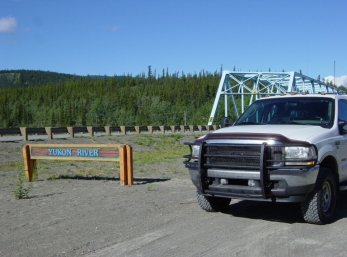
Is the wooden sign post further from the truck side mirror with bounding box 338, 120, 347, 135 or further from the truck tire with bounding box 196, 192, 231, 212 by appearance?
the truck side mirror with bounding box 338, 120, 347, 135

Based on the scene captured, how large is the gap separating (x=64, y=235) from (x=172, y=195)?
3.52m

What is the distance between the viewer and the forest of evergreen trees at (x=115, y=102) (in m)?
112

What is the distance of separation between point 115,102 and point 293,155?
12983cm

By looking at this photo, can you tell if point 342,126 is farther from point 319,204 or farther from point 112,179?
point 112,179

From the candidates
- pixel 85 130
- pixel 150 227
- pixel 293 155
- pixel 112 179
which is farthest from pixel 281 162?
pixel 85 130

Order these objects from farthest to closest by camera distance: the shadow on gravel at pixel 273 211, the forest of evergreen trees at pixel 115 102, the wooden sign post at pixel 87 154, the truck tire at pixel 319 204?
the forest of evergreen trees at pixel 115 102
the wooden sign post at pixel 87 154
the shadow on gravel at pixel 273 211
the truck tire at pixel 319 204

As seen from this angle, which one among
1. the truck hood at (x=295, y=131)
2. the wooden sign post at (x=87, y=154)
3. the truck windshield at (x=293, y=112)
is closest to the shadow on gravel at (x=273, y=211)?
the truck hood at (x=295, y=131)

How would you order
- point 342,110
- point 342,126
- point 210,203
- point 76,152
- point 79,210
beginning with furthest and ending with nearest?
point 76,152 → point 79,210 → point 342,110 → point 210,203 → point 342,126

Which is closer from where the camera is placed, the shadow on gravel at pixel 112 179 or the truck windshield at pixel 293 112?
the truck windshield at pixel 293 112

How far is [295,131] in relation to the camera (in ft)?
22.9

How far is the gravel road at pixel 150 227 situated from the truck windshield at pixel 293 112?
157cm

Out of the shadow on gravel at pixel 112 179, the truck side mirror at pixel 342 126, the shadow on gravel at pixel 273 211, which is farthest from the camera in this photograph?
the shadow on gravel at pixel 112 179

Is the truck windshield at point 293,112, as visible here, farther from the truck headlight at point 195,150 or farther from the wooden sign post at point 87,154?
the wooden sign post at point 87,154

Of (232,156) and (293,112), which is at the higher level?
(293,112)
